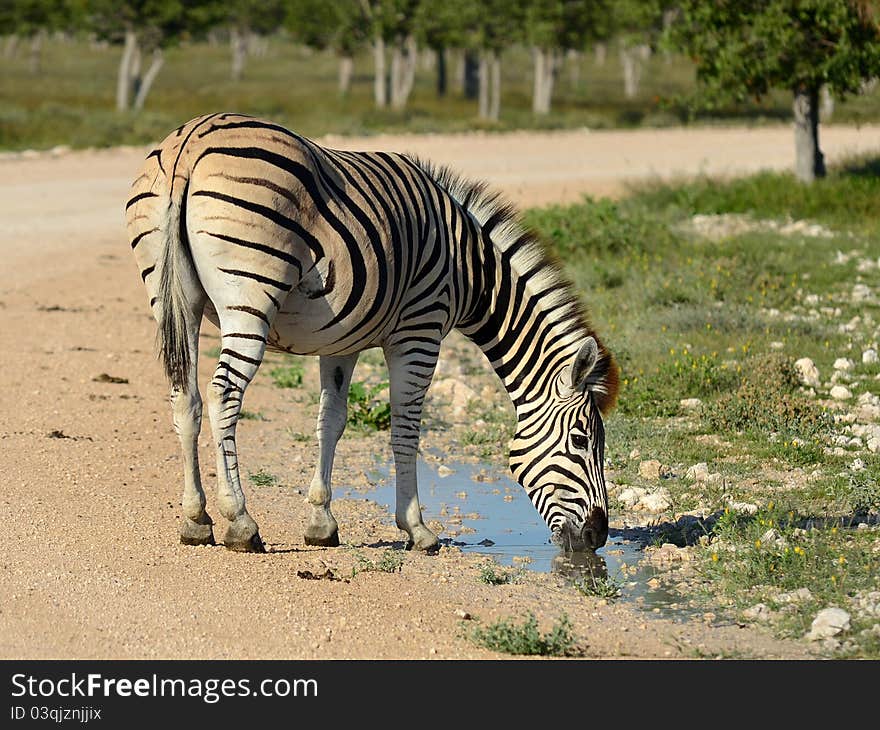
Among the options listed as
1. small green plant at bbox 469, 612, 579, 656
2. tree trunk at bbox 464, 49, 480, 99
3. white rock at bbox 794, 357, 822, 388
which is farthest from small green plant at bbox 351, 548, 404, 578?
tree trunk at bbox 464, 49, 480, 99

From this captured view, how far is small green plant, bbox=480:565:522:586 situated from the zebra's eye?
0.71 m

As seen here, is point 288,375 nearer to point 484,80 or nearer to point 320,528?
point 320,528

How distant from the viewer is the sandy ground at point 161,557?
18.2 ft

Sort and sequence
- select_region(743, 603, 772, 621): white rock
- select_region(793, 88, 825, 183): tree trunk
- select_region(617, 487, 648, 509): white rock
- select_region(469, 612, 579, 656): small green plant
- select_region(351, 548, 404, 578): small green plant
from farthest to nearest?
select_region(793, 88, 825, 183): tree trunk → select_region(617, 487, 648, 509): white rock → select_region(351, 548, 404, 578): small green plant → select_region(743, 603, 772, 621): white rock → select_region(469, 612, 579, 656): small green plant

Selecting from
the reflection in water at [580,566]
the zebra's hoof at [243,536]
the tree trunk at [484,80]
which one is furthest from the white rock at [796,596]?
the tree trunk at [484,80]

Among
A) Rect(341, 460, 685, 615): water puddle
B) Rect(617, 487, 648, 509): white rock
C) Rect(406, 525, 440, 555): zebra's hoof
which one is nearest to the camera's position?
Rect(341, 460, 685, 615): water puddle

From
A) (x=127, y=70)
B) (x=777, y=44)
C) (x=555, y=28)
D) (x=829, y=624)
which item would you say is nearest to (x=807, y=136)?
(x=777, y=44)

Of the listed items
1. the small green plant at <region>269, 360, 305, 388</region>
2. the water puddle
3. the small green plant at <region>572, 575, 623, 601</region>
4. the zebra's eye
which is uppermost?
the zebra's eye

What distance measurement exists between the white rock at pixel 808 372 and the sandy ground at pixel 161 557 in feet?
11.0

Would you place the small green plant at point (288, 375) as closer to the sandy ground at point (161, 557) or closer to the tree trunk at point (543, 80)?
the sandy ground at point (161, 557)

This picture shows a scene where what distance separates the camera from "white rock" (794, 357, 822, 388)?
34.5ft

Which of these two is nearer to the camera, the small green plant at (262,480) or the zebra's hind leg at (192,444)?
the zebra's hind leg at (192,444)

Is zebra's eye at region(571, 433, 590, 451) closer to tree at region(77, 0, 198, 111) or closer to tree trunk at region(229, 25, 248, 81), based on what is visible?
tree at region(77, 0, 198, 111)

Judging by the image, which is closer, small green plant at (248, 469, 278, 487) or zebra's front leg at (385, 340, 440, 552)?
zebra's front leg at (385, 340, 440, 552)
